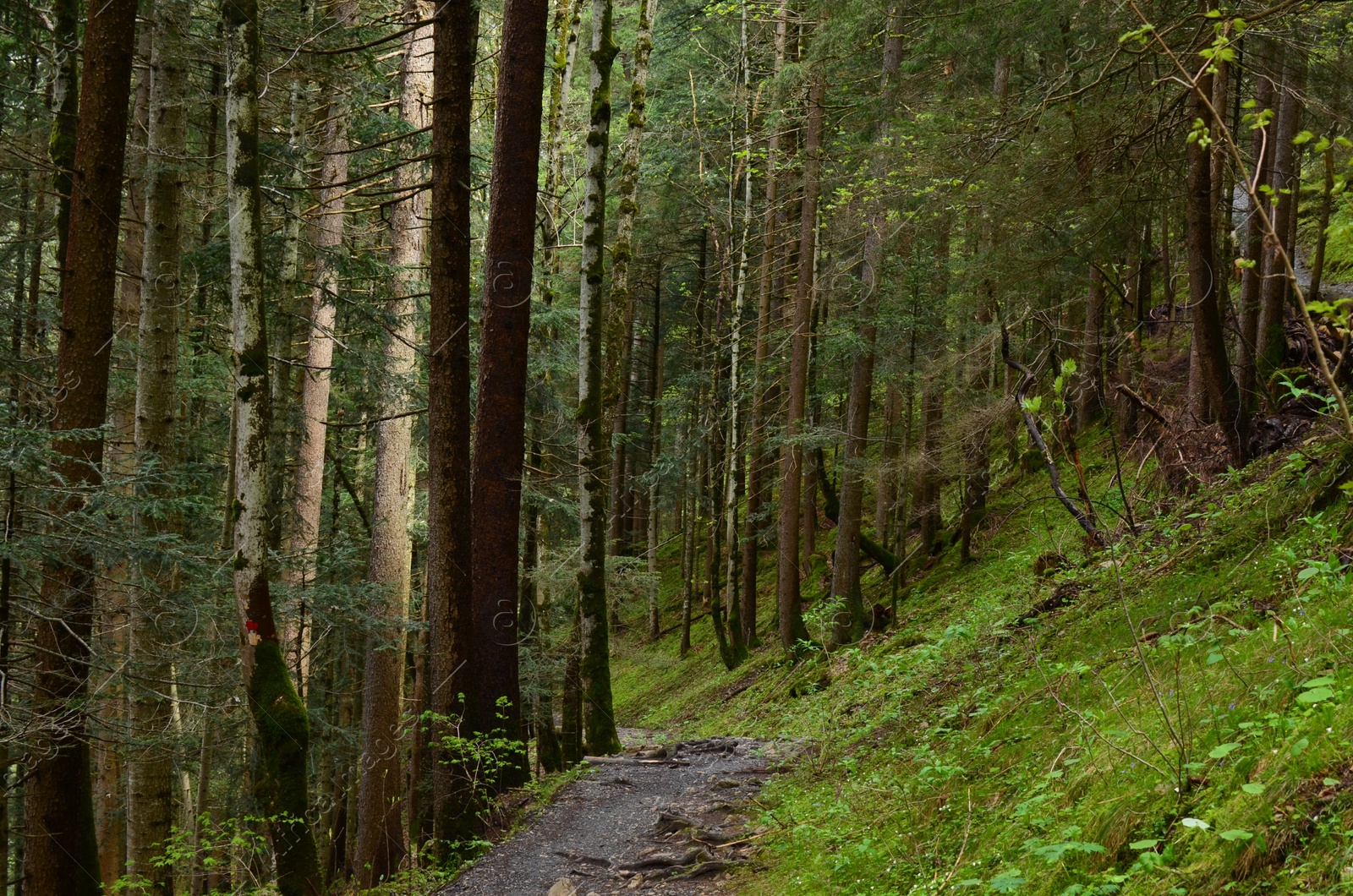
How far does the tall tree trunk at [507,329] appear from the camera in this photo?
28.7 ft

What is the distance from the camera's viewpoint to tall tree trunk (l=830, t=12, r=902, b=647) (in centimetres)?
1455

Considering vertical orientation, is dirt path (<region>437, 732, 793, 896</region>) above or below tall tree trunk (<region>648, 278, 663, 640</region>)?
A: below

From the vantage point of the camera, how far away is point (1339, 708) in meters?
2.75

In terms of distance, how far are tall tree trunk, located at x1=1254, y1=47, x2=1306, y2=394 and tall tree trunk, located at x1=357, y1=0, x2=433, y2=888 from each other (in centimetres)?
905

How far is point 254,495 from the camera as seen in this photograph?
7.41 metres

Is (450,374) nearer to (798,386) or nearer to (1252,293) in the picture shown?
(798,386)

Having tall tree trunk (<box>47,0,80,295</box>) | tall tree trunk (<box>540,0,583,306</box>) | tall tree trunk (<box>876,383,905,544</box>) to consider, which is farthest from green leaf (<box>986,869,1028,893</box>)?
tall tree trunk (<box>540,0,583,306</box>)

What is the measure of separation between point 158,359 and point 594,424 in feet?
15.0

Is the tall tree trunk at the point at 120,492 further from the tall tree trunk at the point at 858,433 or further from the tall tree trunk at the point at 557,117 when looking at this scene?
the tall tree trunk at the point at 858,433

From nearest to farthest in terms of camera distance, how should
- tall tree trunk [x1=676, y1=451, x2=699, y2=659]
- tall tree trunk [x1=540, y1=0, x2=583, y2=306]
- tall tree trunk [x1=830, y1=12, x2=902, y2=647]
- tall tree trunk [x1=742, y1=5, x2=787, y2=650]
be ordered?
tall tree trunk [x1=830, y1=12, x2=902, y2=647] → tall tree trunk [x1=540, y1=0, x2=583, y2=306] → tall tree trunk [x1=742, y1=5, x2=787, y2=650] → tall tree trunk [x1=676, y1=451, x2=699, y2=659]

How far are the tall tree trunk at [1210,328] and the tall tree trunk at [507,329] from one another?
5888mm

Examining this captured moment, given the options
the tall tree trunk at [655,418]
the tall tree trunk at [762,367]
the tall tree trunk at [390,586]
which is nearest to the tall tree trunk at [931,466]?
the tall tree trunk at [762,367]

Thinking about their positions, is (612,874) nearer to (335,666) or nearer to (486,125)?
(335,666)

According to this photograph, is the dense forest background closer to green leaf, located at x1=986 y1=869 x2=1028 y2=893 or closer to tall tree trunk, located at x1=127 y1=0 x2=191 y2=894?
tall tree trunk, located at x1=127 y1=0 x2=191 y2=894
